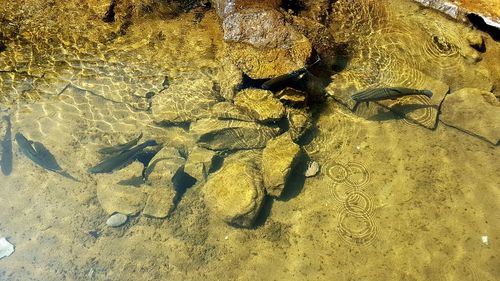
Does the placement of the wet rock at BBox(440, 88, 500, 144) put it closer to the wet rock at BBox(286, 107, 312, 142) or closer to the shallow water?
the shallow water

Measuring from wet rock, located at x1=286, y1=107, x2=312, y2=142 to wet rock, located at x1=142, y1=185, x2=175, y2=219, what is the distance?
172 centimetres

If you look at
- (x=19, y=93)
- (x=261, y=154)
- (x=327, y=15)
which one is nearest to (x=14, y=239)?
(x=19, y=93)

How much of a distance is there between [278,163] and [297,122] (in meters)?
0.65

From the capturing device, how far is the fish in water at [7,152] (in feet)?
16.5

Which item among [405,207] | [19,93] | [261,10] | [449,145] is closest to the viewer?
[405,207]

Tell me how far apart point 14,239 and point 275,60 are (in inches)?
157

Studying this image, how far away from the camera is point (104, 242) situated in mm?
4598

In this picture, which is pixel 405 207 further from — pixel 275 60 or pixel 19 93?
pixel 19 93

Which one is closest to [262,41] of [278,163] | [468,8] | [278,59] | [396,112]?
[278,59]

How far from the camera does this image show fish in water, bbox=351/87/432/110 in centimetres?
484

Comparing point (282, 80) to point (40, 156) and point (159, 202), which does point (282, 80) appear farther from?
point (40, 156)

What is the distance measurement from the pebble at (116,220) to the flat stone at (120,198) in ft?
0.17

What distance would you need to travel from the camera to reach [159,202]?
4684 mm

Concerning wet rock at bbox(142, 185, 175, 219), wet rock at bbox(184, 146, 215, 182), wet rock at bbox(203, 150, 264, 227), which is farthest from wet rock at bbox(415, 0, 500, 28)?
wet rock at bbox(142, 185, 175, 219)
